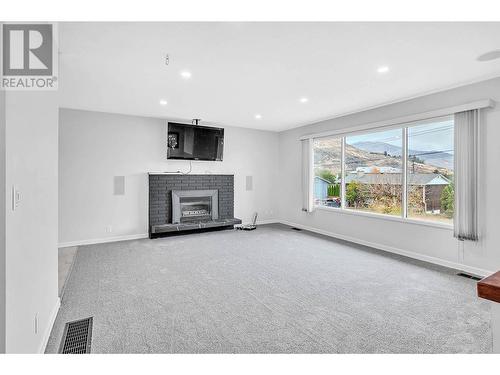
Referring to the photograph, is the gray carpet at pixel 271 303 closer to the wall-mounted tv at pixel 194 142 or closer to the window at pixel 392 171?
the window at pixel 392 171

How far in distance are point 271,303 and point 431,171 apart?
3276 millimetres

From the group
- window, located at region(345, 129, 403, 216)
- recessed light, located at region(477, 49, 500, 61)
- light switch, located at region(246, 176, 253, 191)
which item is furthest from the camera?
light switch, located at region(246, 176, 253, 191)

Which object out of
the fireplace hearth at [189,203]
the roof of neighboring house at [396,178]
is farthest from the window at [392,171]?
→ the fireplace hearth at [189,203]

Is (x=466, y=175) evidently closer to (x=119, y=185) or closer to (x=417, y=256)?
(x=417, y=256)

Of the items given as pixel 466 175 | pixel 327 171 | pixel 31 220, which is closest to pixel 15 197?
pixel 31 220

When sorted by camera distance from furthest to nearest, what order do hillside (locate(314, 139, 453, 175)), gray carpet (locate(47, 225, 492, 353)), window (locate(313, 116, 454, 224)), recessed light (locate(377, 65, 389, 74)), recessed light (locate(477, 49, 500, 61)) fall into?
1. hillside (locate(314, 139, 453, 175))
2. window (locate(313, 116, 454, 224))
3. recessed light (locate(377, 65, 389, 74))
4. recessed light (locate(477, 49, 500, 61))
5. gray carpet (locate(47, 225, 492, 353))

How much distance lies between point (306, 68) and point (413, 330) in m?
2.77

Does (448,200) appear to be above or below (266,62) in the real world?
below

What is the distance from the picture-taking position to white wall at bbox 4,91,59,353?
1329 mm

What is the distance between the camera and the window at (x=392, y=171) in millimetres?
4012

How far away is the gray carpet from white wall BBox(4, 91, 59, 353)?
0.47m

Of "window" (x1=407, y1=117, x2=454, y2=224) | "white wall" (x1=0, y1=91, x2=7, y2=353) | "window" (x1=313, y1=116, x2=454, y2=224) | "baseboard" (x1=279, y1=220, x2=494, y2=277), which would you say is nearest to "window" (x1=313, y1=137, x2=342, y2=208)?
"window" (x1=313, y1=116, x2=454, y2=224)

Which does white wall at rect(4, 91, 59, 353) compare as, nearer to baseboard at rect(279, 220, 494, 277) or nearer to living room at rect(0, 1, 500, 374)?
living room at rect(0, 1, 500, 374)

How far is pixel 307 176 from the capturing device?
622cm
